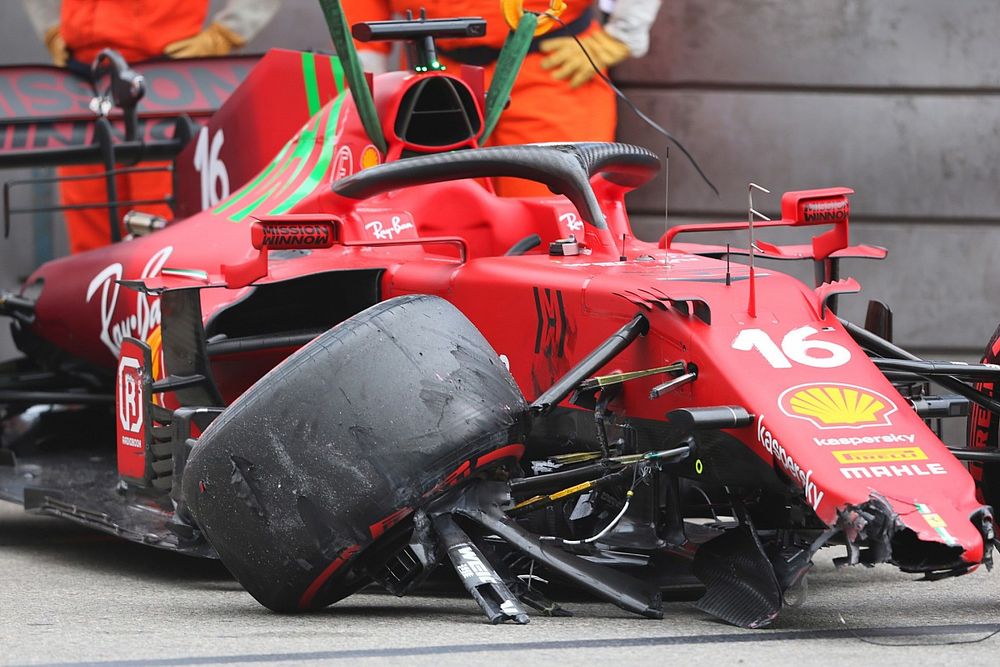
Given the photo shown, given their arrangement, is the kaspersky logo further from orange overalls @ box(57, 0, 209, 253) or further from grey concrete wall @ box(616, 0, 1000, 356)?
orange overalls @ box(57, 0, 209, 253)

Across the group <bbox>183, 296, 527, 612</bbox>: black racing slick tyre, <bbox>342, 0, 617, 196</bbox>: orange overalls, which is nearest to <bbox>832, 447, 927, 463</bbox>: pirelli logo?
<bbox>183, 296, 527, 612</bbox>: black racing slick tyre

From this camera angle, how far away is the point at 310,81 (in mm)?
8102

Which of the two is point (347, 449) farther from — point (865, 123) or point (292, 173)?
point (865, 123)

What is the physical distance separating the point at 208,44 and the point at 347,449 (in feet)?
22.2

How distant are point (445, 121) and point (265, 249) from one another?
176 cm

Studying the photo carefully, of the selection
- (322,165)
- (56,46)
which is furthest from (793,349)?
(56,46)

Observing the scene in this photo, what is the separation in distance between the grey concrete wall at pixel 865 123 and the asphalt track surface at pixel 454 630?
4.81 m

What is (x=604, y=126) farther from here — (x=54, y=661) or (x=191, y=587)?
(x=54, y=661)

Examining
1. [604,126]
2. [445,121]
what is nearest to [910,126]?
[604,126]

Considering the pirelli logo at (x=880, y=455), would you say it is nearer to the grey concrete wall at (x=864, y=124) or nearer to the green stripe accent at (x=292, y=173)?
the green stripe accent at (x=292, y=173)

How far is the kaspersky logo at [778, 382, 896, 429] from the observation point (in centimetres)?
460

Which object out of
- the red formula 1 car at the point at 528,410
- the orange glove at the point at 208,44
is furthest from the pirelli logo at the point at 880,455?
the orange glove at the point at 208,44

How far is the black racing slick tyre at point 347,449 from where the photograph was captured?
4.63 metres

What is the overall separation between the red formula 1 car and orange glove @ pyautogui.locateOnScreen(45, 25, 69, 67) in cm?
457
